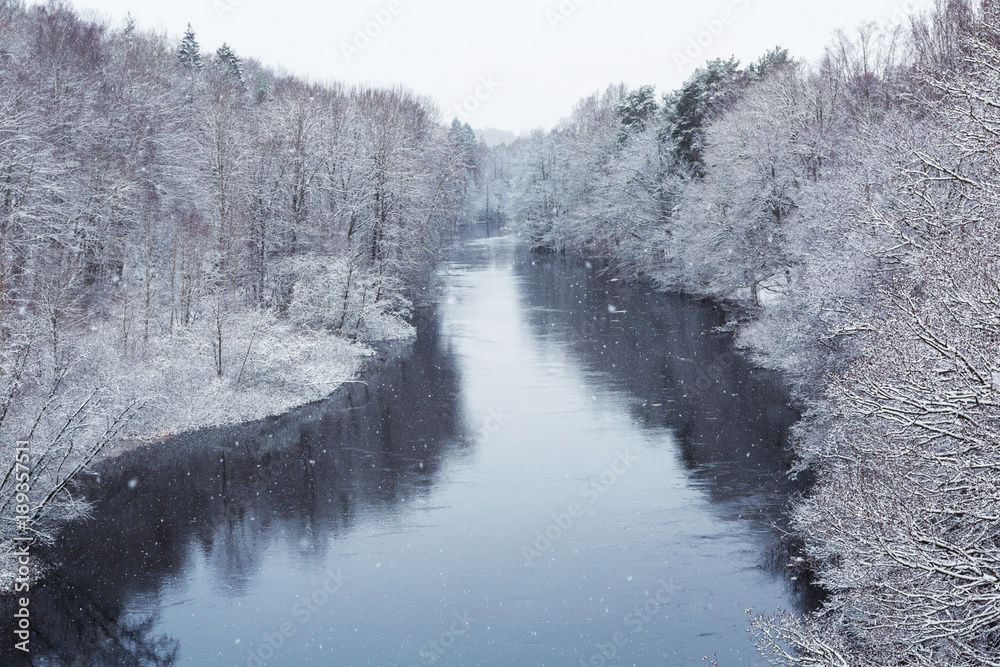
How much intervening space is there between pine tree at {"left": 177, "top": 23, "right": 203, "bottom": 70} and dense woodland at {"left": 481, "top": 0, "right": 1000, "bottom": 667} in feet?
124

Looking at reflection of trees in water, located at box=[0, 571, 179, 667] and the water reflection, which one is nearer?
reflection of trees in water, located at box=[0, 571, 179, 667]

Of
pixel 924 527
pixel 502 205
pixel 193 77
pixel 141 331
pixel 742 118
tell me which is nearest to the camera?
pixel 924 527

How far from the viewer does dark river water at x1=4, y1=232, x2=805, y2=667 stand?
49.4 feet

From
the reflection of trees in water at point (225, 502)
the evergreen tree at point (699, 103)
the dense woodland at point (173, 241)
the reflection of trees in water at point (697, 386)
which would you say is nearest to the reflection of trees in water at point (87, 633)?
the reflection of trees in water at point (225, 502)

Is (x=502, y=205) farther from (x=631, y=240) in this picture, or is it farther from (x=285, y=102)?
(x=285, y=102)

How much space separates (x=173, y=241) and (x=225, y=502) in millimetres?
16312

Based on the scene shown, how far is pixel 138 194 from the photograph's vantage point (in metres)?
38.6

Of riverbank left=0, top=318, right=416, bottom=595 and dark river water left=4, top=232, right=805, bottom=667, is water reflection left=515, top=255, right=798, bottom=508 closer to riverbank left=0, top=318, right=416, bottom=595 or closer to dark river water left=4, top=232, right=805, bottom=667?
dark river water left=4, top=232, right=805, bottom=667

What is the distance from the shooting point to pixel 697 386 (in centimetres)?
3038

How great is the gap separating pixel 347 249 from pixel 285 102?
38.2 ft

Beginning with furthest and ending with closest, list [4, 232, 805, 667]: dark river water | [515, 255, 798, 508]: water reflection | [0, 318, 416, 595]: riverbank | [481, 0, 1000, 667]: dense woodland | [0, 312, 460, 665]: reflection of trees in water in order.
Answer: [515, 255, 798, 508]: water reflection → [0, 318, 416, 595]: riverbank → [0, 312, 460, 665]: reflection of trees in water → [4, 232, 805, 667]: dark river water → [481, 0, 1000, 667]: dense woodland

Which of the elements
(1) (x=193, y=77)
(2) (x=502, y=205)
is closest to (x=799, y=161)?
(1) (x=193, y=77)

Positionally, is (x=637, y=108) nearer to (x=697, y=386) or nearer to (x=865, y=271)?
(x=697, y=386)

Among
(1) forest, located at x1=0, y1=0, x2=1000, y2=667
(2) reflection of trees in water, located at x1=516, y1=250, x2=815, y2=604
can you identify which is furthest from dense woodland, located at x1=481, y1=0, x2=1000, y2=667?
(2) reflection of trees in water, located at x1=516, y1=250, x2=815, y2=604
